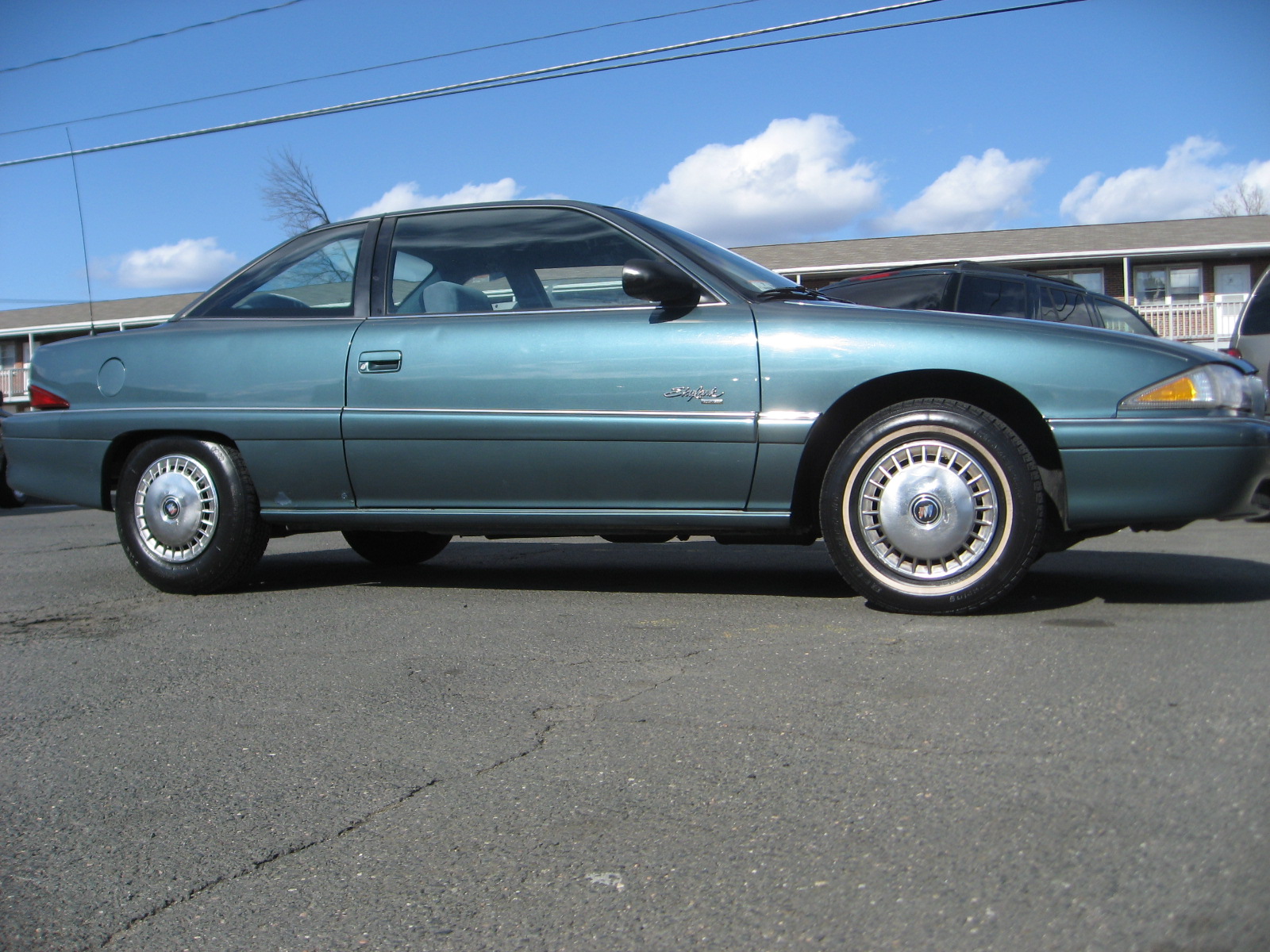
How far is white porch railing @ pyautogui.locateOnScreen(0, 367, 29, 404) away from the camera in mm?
35625

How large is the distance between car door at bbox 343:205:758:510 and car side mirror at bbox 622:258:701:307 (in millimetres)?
54

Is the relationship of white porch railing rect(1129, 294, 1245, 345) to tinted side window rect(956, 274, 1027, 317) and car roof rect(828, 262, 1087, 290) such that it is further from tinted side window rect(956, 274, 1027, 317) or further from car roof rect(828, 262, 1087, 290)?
car roof rect(828, 262, 1087, 290)

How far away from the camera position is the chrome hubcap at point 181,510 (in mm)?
4645

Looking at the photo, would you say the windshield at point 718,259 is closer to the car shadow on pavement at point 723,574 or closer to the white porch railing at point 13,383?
the car shadow on pavement at point 723,574

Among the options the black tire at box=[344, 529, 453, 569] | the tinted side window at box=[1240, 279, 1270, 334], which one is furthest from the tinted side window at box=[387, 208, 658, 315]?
the tinted side window at box=[1240, 279, 1270, 334]

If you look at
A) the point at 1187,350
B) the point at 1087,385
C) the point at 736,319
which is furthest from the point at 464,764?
the point at 1187,350

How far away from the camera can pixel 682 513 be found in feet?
13.3

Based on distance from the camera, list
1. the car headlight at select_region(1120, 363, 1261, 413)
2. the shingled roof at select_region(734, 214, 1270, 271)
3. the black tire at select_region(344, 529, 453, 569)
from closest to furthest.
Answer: the car headlight at select_region(1120, 363, 1261, 413)
the black tire at select_region(344, 529, 453, 569)
the shingled roof at select_region(734, 214, 1270, 271)

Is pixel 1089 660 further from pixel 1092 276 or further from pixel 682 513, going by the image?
pixel 1092 276

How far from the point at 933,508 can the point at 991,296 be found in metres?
5.15

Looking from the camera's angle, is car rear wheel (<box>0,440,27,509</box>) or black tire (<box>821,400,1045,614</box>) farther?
car rear wheel (<box>0,440,27,509</box>)

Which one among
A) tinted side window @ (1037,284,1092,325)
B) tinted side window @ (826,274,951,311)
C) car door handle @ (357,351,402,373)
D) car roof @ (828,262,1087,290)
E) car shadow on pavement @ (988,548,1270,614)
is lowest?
car shadow on pavement @ (988,548,1270,614)

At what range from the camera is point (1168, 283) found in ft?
92.1

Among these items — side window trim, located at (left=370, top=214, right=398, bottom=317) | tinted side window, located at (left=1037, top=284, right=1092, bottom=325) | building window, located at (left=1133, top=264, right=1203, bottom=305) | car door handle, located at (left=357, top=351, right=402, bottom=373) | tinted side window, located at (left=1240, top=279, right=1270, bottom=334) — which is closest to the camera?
car door handle, located at (left=357, top=351, right=402, bottom=373)
